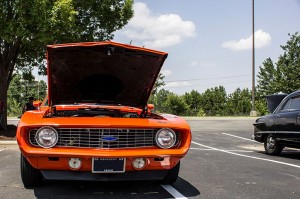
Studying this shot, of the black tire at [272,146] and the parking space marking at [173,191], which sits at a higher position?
the black tire at [272,146]

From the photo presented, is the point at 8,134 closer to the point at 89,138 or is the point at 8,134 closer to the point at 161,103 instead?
the point at 89,138

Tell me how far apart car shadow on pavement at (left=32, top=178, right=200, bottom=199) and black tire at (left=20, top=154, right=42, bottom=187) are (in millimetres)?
85

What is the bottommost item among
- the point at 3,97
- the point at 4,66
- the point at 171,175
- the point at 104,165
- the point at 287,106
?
the point at 171,175

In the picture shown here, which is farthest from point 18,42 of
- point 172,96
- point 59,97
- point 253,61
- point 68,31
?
point 172,96

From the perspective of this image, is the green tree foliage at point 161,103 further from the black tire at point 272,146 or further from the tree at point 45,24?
the black tire at point 272,146

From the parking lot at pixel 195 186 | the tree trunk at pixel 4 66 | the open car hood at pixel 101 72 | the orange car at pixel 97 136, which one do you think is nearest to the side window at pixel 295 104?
the parking lot at pixel 195 186

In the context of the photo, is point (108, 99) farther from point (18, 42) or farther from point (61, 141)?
point (18, 42)

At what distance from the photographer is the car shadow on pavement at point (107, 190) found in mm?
4375

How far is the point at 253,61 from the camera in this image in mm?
32594

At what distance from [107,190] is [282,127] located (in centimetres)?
537

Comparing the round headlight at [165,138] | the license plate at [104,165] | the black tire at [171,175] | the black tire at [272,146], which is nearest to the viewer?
the license plate at [104,165]

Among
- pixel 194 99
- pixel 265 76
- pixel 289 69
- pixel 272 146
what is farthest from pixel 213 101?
pixel 272 146

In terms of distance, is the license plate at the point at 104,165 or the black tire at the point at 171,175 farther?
the black tire at the point at 171,175

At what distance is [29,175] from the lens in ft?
15.2
